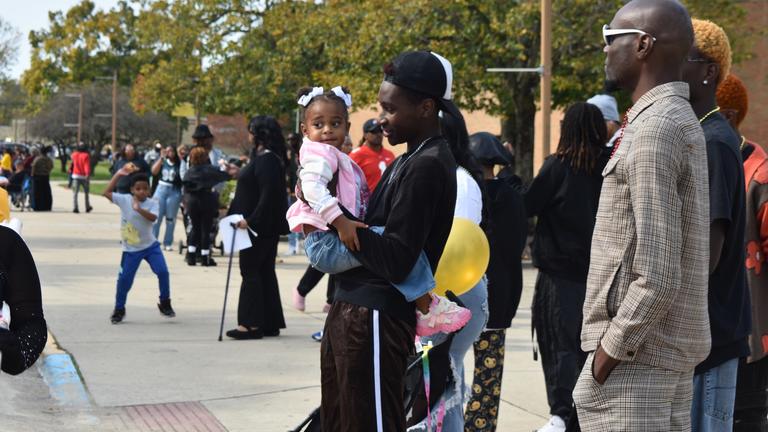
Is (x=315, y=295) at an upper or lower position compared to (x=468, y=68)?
lower

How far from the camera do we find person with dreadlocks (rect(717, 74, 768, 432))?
439 centimetres

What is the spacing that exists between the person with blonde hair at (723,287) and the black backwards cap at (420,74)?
91 cm

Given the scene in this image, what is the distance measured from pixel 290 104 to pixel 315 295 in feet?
61.1

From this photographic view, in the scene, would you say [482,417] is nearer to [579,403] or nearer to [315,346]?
[579,403]

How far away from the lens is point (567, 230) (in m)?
6.08

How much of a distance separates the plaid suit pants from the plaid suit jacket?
4 centimetres

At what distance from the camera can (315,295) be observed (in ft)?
42.7

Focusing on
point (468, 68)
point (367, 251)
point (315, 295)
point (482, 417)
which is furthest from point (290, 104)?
point (367, 251)

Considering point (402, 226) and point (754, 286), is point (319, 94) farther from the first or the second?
point (754, 286)

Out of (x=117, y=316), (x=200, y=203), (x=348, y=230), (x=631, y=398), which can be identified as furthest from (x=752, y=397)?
(x=200, y=203)

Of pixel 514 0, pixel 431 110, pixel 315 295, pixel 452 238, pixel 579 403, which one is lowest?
pixel 315 295

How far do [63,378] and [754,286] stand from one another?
5.14 metres

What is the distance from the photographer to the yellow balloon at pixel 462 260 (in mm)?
4637

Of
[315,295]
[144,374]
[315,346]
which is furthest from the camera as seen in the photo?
[315,295]
